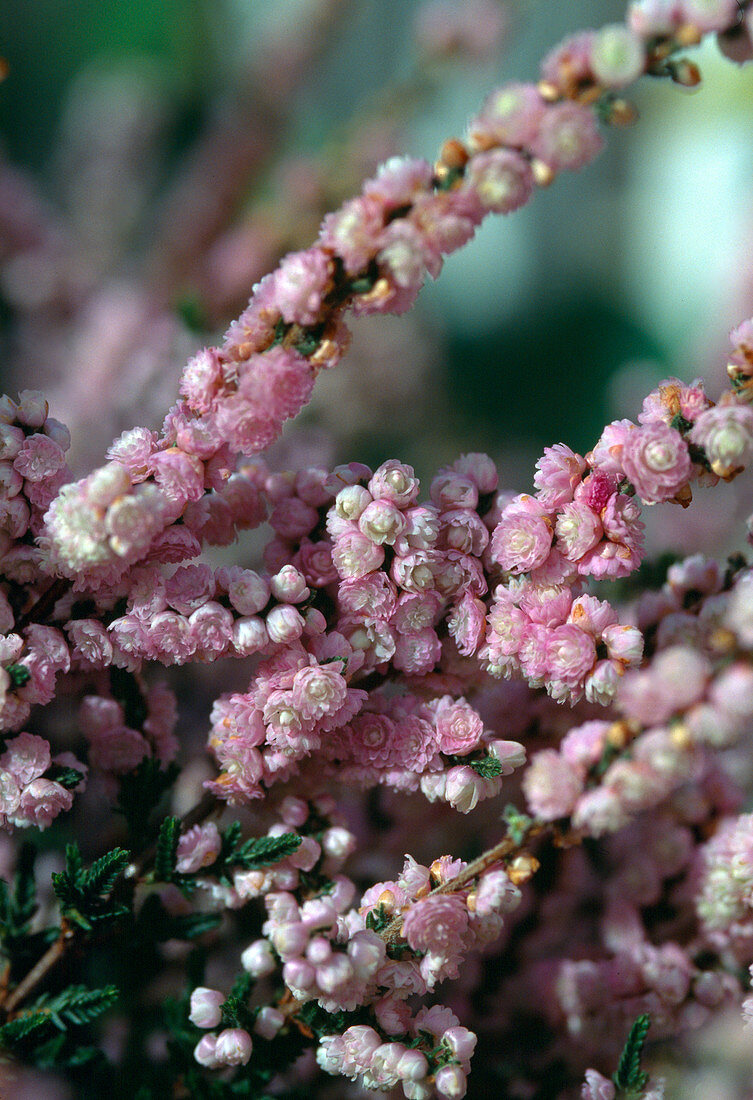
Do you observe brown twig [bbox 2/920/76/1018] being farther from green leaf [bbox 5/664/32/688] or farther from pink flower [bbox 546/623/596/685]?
pink flower [bbox 546/623/596/685]

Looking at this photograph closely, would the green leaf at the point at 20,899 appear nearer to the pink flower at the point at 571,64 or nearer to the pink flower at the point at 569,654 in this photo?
the pink flower at the point at 569,654

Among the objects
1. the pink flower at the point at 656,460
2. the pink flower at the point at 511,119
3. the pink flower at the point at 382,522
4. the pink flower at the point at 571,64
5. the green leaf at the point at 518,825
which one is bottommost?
the green leaf at the point at 518,825

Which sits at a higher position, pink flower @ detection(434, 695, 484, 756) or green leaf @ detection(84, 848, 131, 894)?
pink flower @ detection(434, 695, 484, 756)

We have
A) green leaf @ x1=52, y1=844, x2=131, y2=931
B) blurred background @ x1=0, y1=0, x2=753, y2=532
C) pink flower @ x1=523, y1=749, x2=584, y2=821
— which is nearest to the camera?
pink flower @ x1=523, y1=749, x2=584, y2=821

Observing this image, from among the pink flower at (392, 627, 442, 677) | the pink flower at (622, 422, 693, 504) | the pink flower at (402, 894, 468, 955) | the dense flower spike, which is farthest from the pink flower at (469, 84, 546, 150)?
the pink flower at (402, 894, 468, 955)

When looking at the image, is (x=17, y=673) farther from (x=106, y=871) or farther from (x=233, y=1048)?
(x=233, y=1048)

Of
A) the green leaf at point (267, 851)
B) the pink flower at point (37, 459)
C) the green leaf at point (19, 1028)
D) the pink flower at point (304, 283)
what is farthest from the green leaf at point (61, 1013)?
the pink flower at point (304, 283)
